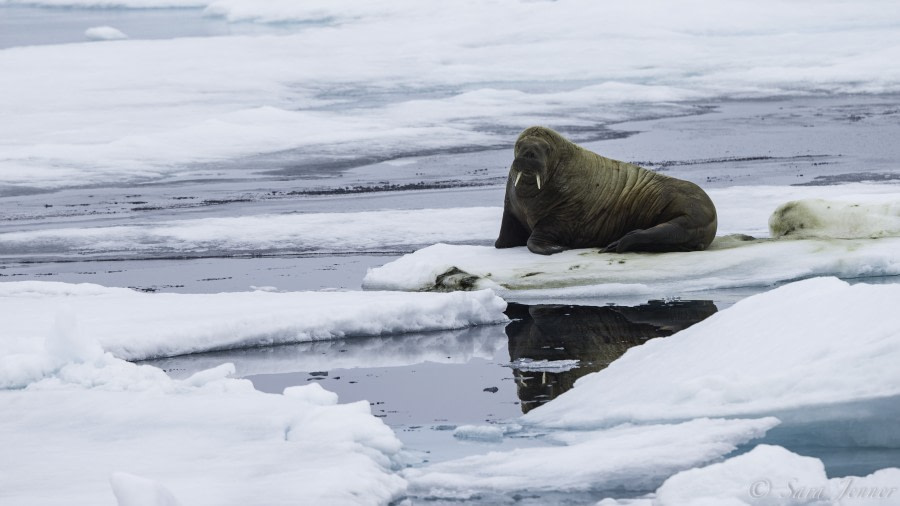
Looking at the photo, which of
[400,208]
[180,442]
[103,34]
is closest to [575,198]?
[400,208]

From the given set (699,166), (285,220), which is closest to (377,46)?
(699,166)

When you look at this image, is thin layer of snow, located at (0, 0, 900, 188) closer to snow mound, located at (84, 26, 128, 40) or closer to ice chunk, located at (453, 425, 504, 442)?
snow mound, located at (84, 26, 128, 40)

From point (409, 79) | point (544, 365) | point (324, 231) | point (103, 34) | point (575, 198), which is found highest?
point (103, 34)

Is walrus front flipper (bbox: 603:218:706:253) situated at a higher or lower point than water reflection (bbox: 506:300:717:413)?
higher

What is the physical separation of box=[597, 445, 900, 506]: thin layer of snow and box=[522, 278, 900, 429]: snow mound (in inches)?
17.6

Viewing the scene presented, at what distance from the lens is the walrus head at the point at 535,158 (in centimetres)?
811

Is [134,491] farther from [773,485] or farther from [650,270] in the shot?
[650,270]

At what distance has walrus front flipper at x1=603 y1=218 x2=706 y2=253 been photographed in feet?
25.5

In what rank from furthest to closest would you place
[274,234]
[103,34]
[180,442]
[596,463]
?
[103,34] < [274,234] < [180,442] < [596,463]

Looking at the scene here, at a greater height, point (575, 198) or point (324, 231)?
point (575, 198)

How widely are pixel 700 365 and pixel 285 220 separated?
645 centimetres

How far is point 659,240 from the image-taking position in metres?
7.81

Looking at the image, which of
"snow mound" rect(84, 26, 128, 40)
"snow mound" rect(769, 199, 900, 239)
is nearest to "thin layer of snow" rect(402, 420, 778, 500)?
"snow mound" rect(769, 199, 900, 239)

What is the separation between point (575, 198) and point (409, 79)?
48.7ft
